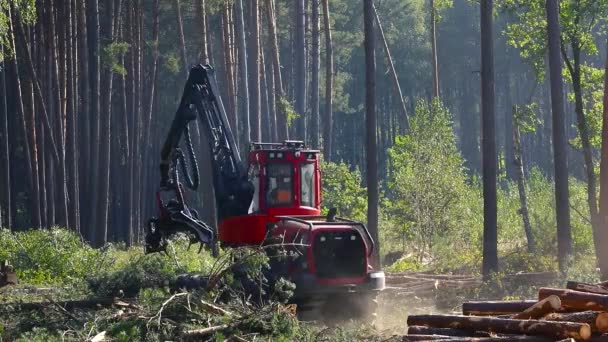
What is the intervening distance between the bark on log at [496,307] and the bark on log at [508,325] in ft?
2.18

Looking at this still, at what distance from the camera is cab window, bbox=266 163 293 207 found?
18.7 meters

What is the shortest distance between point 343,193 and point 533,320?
96.7ft

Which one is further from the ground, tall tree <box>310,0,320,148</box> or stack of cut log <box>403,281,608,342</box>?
tall tree <box>310,0,320,148</box>

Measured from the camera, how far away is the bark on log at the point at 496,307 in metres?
11.7

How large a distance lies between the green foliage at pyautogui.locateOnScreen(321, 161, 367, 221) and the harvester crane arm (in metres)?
18.5

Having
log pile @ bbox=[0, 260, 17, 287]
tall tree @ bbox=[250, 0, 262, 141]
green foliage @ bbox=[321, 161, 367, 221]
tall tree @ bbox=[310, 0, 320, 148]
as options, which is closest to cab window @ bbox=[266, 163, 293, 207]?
log pile @ bbox=[0, 260, 17, 287]

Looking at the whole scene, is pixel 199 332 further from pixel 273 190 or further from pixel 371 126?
pixel 371 126

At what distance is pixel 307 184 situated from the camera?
1898 cm

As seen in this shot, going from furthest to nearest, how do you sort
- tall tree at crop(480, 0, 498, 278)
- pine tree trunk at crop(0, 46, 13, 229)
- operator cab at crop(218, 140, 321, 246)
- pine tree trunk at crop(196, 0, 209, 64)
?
pine tree trunk at crop(0, 46, 13, 229)
pine tree trunk at crop(196, 0, 209, 64)
tall tree at crop(480, 0, 498, 278)
operator cab at crop(218, 140, 321, 246)

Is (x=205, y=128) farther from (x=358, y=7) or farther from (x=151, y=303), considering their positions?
(x=358, y=7)

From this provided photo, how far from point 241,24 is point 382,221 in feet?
36.1

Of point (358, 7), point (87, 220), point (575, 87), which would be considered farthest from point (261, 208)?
point (358, 7)

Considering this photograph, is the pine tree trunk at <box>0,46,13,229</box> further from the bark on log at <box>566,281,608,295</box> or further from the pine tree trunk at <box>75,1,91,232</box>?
the bark on log at <box>566,281,608,295</box>

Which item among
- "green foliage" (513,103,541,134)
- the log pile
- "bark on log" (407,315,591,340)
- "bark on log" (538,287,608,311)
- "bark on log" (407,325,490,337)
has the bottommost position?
the log pile
